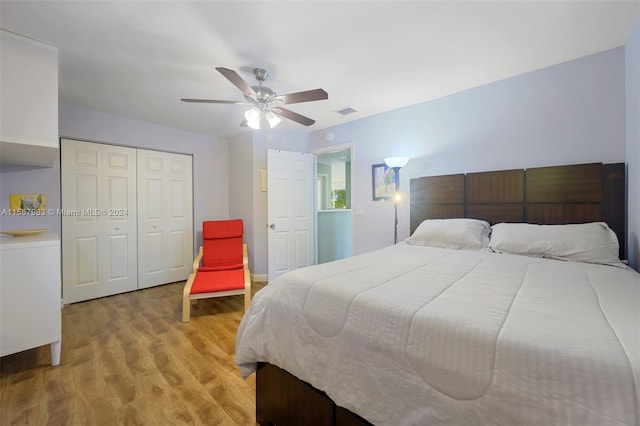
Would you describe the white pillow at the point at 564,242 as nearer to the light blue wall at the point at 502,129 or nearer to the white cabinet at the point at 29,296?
the light blue wall at the point at 502,129

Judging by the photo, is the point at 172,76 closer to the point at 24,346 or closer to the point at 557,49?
the point at 24,346

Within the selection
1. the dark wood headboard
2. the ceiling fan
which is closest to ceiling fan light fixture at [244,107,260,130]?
the ceiling fan

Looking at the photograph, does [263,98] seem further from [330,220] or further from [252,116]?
[330,220]

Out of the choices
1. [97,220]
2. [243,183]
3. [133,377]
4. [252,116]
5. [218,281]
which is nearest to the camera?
[133,377]

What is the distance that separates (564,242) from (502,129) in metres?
1.24

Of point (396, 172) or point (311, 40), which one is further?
point (396, 172)

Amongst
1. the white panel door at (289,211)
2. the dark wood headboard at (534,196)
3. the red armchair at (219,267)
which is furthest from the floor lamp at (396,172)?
the red armchair at (219,267)

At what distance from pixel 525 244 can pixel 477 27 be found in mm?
1617

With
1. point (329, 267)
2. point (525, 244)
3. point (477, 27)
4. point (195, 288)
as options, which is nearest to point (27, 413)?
point (195, 288)

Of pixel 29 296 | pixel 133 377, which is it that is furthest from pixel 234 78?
pixel 133 377

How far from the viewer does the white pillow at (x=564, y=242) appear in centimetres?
174

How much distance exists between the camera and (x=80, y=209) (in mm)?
3162

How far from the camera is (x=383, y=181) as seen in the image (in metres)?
3.42

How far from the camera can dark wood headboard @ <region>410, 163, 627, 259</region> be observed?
2029 mm
